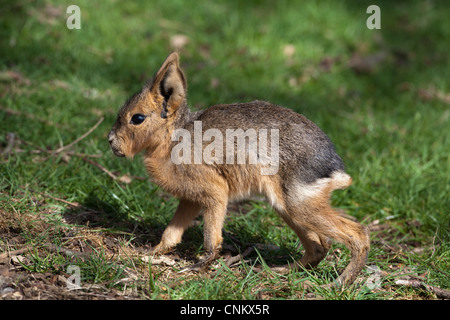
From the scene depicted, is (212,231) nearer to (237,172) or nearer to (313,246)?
(237,172)

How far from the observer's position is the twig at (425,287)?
377 centimetres

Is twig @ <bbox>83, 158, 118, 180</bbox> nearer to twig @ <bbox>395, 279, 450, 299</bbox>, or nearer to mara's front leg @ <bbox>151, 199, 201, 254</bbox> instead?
mara's front leg @ <bbox>151, 199, 201, 254</bbox>

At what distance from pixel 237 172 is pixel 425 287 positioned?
148 cm

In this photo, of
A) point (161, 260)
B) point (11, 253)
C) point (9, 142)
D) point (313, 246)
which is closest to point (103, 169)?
point (9, 142)

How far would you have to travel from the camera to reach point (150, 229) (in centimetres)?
449

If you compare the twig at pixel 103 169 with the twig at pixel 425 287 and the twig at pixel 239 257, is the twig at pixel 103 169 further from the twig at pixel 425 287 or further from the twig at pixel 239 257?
the twig at pixel 425 287

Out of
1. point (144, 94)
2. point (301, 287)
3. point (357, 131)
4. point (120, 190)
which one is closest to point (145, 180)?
point (120, 190)

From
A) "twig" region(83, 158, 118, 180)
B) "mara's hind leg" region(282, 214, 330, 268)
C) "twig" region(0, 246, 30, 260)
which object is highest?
"twig" region(83, 158, 118, 180)

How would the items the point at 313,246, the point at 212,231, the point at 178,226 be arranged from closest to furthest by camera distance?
the point at 212,231 → the point at 313,246 → the point at 178,226

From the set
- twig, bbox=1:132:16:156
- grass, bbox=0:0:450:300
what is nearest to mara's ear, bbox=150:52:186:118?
grass, bbox=0:0:450:300

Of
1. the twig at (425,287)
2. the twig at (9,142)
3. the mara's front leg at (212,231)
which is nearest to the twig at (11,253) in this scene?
the mara's front leg at (212,231)

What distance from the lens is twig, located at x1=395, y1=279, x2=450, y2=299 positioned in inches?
148

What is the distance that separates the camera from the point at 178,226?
4.16m

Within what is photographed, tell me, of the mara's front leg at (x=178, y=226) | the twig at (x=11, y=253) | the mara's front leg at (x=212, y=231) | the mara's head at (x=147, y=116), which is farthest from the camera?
the mara's front leg at (x=178, y=226)
